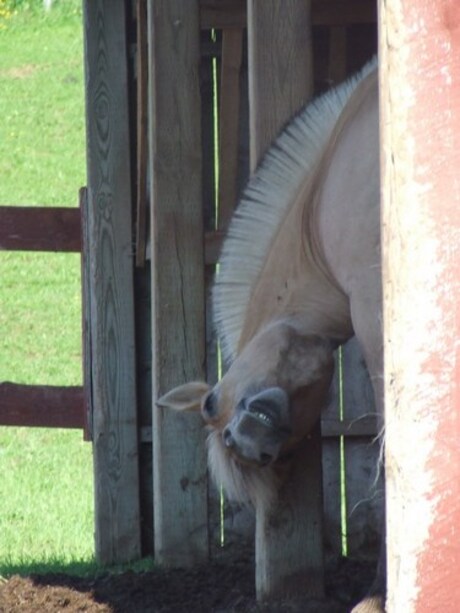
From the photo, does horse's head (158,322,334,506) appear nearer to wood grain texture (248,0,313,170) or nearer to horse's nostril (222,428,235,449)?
A: horse's nostril (222,428,235,449)

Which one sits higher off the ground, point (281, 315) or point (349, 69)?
point (349, 69)

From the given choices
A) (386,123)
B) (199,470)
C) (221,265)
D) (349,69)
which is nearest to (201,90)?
(349,69)

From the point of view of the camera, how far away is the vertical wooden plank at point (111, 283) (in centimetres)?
534

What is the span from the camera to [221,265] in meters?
4.36

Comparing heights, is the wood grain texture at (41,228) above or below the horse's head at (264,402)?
above

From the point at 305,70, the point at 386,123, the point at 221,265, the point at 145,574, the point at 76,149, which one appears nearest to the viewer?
the point at 386,123

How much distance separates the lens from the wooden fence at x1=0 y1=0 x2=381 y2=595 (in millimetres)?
4289

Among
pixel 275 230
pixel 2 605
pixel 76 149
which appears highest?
pixel 76 149

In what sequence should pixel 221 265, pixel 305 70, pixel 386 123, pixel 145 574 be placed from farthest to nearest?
pixel 145 574 → pixel 221 265 → pixel 305 70 → pixel 386 123

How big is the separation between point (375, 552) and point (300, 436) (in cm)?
115

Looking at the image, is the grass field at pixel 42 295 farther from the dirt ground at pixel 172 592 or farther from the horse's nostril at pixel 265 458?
the horse's nostril at pixel 265 458

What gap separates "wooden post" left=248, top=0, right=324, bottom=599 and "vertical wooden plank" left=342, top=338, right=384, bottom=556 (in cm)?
77

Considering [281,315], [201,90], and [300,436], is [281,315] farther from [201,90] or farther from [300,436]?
[201,90]

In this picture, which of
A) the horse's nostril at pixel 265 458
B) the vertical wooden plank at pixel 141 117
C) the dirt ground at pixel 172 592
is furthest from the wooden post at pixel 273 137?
the vertical wooden plank at pixel 141 117
